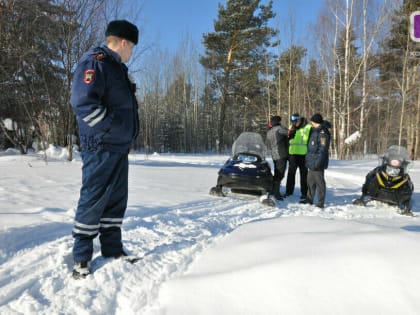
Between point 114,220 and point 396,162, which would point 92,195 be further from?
point 396,162

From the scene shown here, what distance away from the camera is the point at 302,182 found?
20.2ft

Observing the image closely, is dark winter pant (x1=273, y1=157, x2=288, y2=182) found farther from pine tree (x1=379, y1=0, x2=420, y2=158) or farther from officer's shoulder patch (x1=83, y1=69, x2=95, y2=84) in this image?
pine tree (x1=379, y1=0, x2=420, y2=158)

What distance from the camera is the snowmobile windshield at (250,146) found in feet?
19.2

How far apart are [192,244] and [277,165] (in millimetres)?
3737

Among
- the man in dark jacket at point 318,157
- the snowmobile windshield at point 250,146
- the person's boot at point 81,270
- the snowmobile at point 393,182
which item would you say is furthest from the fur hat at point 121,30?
the snowmobile at point 393,182

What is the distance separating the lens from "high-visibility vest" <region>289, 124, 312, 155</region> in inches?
240

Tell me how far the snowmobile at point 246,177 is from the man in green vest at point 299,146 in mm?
882

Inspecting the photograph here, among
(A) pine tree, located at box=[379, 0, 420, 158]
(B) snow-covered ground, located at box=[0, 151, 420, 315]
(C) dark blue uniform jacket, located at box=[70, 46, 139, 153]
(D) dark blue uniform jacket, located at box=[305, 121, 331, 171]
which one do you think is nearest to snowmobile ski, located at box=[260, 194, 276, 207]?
(D) dark blue uniform jacket, located at box=[305, 121, 331, 171]

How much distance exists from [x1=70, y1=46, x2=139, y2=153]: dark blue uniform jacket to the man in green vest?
462cm

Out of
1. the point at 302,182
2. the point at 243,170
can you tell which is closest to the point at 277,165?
the point at 302,182

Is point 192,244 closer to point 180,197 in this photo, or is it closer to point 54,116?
point 180,197
